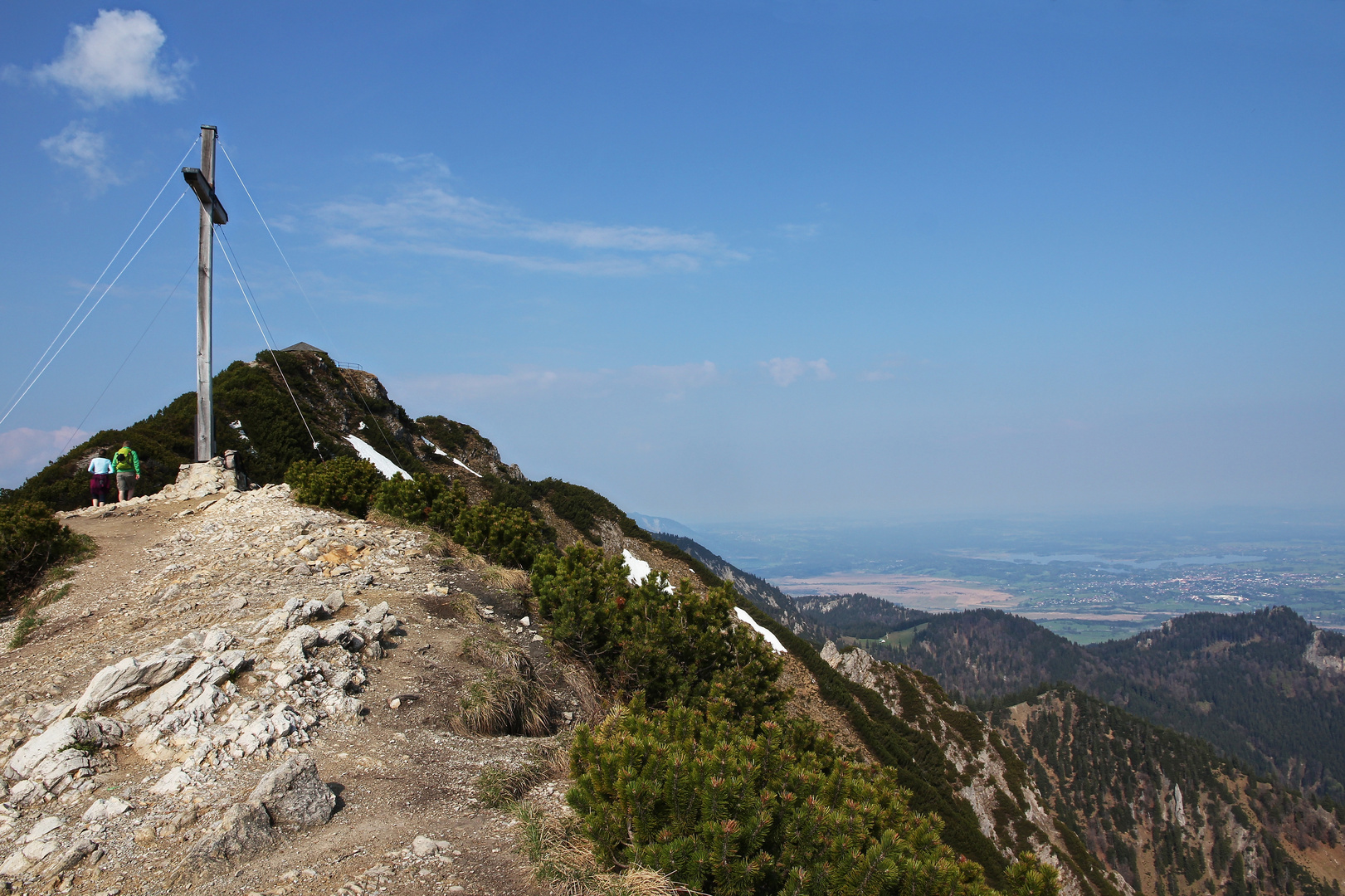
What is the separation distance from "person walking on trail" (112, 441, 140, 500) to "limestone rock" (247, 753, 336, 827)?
49.3ft

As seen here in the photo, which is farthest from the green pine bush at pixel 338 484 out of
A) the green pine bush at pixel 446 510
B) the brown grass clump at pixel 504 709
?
the brown grass clump at pixel 504 709

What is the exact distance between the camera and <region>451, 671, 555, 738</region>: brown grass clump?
744 cm

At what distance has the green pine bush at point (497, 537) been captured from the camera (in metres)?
13.6

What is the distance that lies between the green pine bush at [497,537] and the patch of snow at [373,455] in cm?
1748

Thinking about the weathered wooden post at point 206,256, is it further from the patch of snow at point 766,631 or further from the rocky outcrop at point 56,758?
the patch of snow at point 766,631

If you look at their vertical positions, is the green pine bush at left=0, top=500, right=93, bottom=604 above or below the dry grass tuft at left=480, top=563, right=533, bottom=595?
above

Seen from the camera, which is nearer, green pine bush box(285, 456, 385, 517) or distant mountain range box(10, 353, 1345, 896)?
green pine bush box(285, 456, 385, 517)

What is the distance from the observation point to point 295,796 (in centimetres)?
533

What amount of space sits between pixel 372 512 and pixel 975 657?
20708 cm

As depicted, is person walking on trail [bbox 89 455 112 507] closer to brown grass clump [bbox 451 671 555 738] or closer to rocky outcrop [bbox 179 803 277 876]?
brown grass clump [bbox 451 671 555 738]

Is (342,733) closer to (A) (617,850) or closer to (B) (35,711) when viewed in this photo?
(B) (35,711)

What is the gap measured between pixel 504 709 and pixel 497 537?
20.5ft

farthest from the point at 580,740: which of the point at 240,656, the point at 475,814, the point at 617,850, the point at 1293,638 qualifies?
the point at 1293,638

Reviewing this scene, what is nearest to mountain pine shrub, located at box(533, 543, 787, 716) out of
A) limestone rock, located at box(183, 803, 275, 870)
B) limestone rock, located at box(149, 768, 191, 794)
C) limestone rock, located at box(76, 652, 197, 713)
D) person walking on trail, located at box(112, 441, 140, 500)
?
limestone rock, located at box(76, 652, 197, 713)
